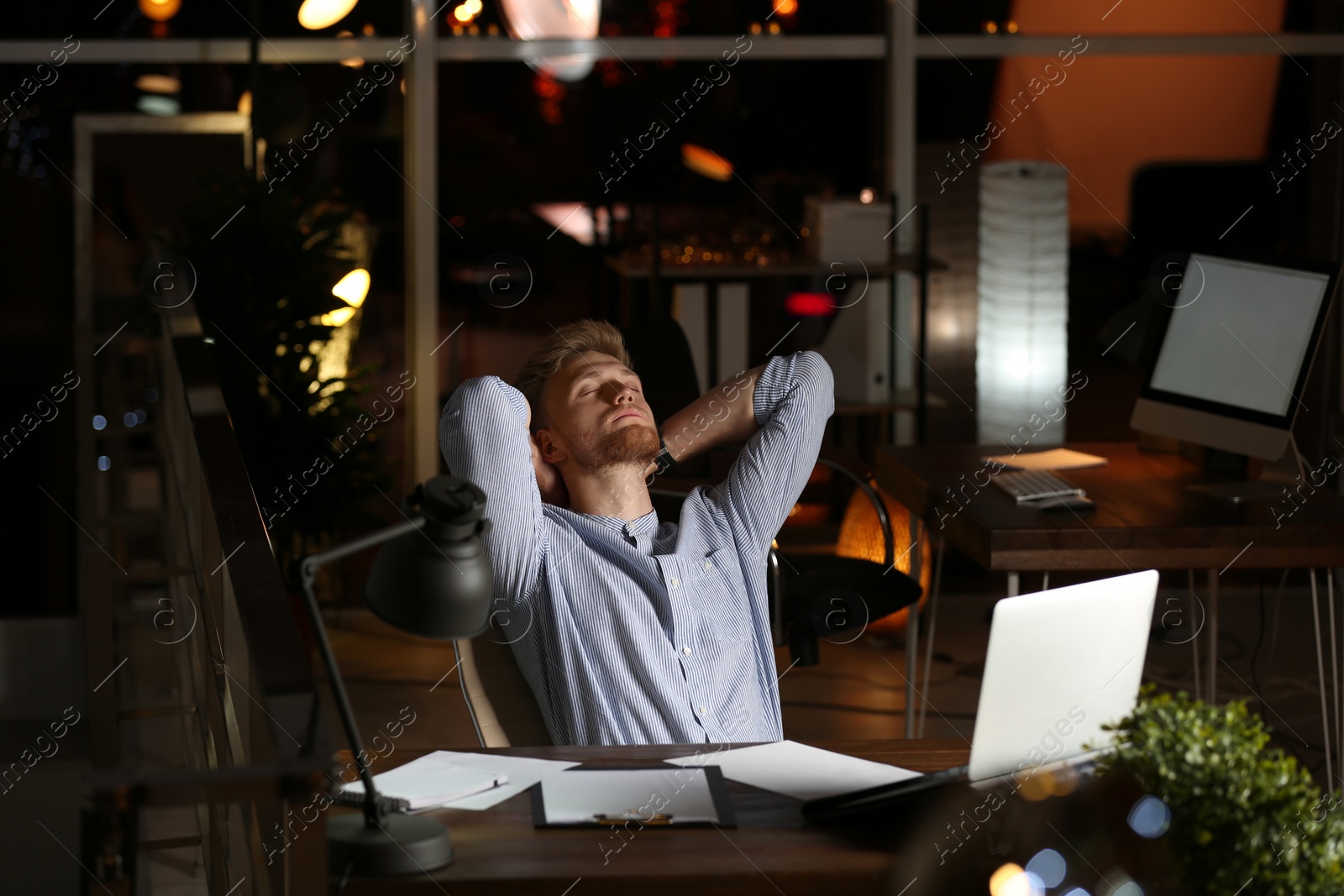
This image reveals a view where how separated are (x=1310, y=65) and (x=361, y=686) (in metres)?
3.77

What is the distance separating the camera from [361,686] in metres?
4.15

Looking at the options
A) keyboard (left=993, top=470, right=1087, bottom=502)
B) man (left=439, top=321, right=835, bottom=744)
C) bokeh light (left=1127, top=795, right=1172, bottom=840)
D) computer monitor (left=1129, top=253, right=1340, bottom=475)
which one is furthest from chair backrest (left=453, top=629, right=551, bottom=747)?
computer monitor (left=1129, top=253, right=1340, bottom=475)

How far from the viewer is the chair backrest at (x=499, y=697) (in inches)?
83.0

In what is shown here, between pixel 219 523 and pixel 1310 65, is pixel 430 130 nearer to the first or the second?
pixel 1310 65

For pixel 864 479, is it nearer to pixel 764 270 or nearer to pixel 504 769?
pixel 764 270

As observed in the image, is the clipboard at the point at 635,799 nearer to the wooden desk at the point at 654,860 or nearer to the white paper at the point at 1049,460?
the wooden desk at the point at 654,860

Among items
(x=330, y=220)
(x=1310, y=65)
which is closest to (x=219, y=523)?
(x=330, y=220)

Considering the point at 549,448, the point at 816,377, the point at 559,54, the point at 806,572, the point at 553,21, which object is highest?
the point at 553,21

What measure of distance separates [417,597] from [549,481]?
1015 mm

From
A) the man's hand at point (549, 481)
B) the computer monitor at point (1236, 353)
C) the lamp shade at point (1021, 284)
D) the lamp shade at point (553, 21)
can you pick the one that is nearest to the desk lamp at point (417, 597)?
the man's hand at point (549, 481)

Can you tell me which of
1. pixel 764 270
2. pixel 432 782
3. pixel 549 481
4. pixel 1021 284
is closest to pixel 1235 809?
pixel 432 782

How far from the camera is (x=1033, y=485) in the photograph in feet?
9.67

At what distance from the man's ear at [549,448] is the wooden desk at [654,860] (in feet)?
2.86

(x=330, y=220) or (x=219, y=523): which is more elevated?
(x=330, y=220)
